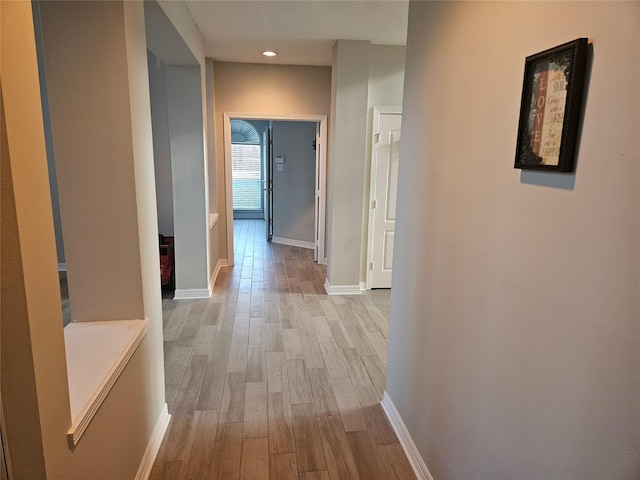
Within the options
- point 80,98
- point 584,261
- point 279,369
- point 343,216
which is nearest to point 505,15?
point 584,261

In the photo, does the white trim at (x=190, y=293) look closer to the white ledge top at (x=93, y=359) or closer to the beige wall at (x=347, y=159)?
the beige wall at (x=347, y=159)

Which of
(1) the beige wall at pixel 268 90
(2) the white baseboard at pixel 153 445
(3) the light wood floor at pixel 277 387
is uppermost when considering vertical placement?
(1) the beige wall at pixel 268 90

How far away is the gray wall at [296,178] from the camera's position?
6770 mm

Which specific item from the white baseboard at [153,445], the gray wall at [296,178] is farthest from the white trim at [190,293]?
the gray wall at [296,178]

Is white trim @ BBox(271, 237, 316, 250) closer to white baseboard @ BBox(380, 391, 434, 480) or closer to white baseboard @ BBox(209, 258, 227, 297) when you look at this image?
white baseboard @ BBox(209, 258, 227, 297)

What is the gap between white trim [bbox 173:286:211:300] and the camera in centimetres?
425

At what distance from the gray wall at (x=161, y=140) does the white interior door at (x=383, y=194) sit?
91.3 inches

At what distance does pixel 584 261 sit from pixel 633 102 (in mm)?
337

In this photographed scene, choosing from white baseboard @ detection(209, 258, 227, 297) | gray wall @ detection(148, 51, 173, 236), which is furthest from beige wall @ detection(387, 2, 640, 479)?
gray wall @ detection(148, 51, 173, 236)

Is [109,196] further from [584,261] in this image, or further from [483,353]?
[584,261]

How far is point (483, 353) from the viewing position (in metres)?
1.35

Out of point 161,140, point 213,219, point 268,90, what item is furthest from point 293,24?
point 213,219

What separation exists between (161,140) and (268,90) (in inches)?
55.1

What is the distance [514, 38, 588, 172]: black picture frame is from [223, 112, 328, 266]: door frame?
13.9 ft
